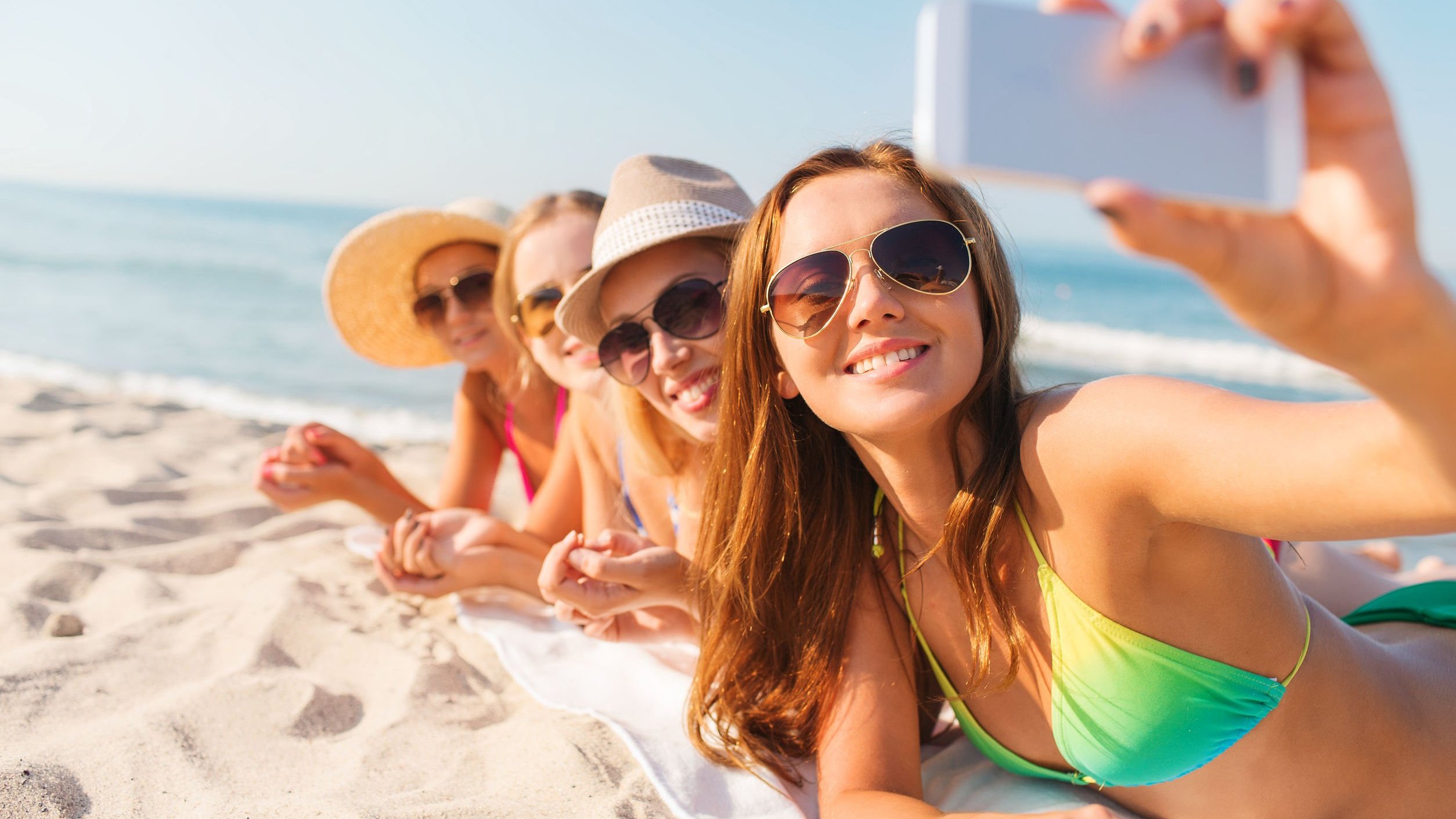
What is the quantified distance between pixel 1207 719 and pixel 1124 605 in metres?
0.37

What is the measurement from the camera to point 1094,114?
1087 mm

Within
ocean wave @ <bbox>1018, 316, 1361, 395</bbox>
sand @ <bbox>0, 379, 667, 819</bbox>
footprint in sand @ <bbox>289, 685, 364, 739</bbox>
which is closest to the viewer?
sand @ <bbox>0, 379, 667, 819</bbox>

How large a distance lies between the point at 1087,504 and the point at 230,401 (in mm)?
9983

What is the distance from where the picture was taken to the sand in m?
2.56

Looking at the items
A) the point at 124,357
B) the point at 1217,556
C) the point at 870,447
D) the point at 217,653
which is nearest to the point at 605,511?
the point at 217,653

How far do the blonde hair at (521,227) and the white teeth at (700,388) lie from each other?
50.5 inches

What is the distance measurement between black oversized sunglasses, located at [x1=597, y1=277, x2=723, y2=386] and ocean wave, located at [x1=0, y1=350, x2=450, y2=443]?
520cm

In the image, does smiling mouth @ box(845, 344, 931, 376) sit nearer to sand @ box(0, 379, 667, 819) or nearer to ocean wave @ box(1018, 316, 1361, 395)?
sand @ box(0, 379, 667, 819)

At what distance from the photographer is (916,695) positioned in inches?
108

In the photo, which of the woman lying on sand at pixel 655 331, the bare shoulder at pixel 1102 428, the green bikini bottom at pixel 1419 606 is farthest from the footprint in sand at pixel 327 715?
the green bikini bottom at pixel 1419 606

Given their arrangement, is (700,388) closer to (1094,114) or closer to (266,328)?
(1094,114)

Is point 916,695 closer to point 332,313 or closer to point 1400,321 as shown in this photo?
point 1400,321

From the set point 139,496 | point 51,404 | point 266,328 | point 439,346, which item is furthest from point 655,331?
point 266,328

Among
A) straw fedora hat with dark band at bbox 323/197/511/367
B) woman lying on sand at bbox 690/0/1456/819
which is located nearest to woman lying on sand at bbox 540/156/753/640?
woman lying on sand at bbox 690/0/1456/819
